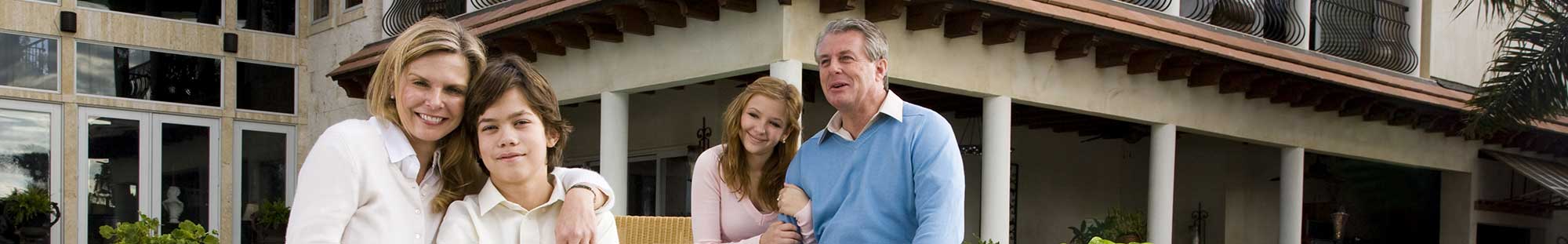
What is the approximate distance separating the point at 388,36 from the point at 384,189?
1362 cm

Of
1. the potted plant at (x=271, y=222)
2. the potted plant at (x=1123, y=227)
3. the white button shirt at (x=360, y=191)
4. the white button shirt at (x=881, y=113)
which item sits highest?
the white button shirt at (x=881, y=113)

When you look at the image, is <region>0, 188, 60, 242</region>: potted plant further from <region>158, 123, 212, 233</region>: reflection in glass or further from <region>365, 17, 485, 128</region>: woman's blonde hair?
<region>365, 17, 485, 128</region>: woman's blonde hair

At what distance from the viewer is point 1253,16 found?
13.7 m

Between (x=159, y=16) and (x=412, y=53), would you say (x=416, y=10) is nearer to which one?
(x=159, y=16)

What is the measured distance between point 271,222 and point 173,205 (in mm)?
2062

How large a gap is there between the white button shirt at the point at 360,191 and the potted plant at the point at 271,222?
1558 centimetres

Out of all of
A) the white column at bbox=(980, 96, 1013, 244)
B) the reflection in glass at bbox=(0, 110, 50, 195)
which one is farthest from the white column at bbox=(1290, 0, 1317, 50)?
the reflection in glass at bbox=(0, 110, 50, 195)

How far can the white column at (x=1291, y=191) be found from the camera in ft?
48.8

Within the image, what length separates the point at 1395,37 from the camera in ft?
49.8

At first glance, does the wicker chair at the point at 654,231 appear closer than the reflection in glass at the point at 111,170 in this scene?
Yes

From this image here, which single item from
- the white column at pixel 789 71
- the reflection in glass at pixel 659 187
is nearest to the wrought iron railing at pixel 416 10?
the reflection in glass at pixel 659 187

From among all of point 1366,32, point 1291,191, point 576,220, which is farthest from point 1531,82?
point 576,220

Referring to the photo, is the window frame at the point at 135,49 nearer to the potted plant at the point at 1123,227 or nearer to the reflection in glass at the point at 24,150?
the reflection in glass at the point at 24,150

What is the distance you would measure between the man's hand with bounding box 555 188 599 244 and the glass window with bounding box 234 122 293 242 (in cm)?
1744
